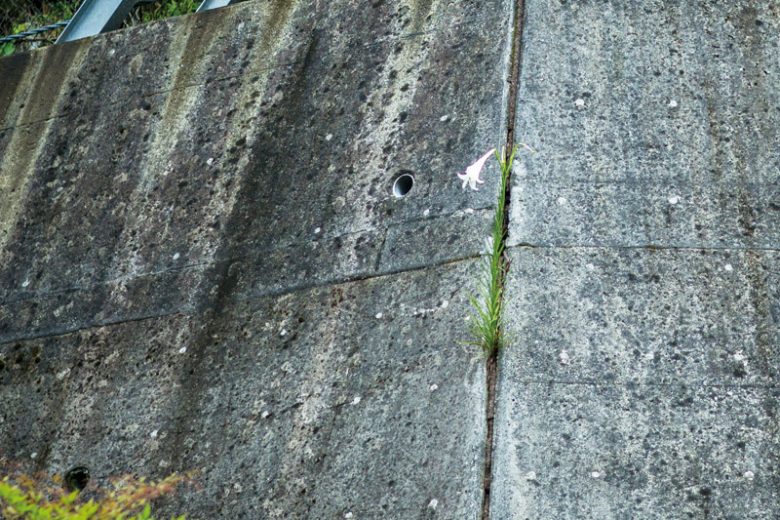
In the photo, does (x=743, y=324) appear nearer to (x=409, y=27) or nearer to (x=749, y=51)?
(x=749, y=51)

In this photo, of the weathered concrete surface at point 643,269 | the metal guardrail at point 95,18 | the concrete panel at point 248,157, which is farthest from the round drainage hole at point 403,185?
the metal guardrail at point 95,18

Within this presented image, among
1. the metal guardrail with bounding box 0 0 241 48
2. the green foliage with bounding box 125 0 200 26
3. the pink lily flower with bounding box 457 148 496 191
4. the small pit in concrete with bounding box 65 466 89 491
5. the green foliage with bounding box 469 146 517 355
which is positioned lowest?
the small pit in concrete with bounding box 65 466 89 491

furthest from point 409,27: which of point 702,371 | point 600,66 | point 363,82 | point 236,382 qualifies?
point 702,371

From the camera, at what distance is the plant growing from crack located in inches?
118

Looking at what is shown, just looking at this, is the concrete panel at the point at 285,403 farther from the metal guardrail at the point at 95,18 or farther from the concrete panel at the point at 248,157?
the metal guardrail at the point at 95,18

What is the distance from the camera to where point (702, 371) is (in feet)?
9.62

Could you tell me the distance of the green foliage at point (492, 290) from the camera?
2996 mm

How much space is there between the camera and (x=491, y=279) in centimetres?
309

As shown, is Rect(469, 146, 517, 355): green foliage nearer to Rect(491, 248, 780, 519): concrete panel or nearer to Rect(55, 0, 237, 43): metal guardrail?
Rect(491, 248, 780, 519): concrete panel

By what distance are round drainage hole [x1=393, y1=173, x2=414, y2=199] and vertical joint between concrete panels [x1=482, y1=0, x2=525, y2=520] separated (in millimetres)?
281

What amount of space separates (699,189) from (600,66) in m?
0.50

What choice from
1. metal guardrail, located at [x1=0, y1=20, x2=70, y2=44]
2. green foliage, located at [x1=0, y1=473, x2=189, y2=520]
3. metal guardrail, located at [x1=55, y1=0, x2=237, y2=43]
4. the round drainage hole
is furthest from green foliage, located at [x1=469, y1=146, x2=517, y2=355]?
metal guardrail, located at [x1=0, y1=20, x2=70, y2=44]

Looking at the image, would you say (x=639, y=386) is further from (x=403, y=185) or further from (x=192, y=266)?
(x=192, y=266)

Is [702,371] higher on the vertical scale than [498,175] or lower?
lower
